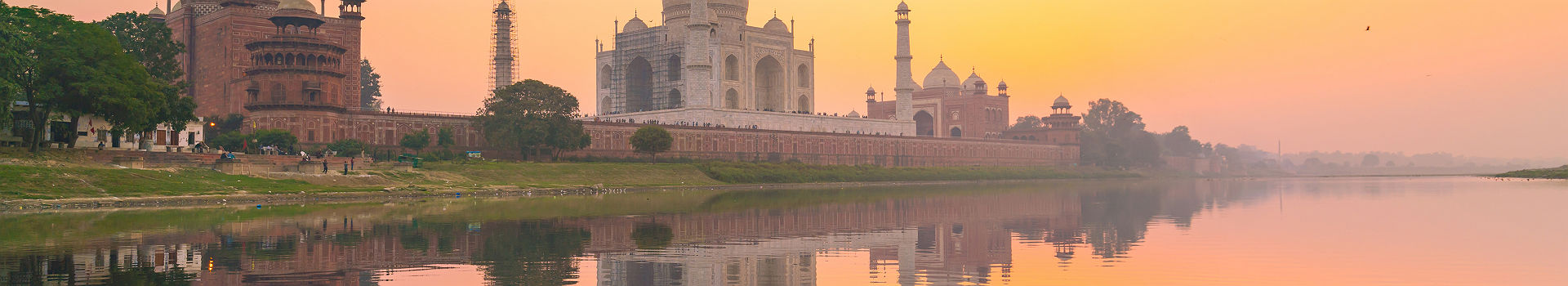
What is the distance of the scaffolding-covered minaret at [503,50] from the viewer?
106 m

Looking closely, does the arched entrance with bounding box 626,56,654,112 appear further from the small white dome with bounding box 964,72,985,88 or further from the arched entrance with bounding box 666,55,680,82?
the small white dome with bounding box 964,72,985,88

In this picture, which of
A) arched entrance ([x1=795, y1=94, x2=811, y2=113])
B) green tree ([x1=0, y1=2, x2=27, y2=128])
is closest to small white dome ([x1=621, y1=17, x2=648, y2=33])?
arched entrance ([x1=795, y1=94, x2=811, y2=113])

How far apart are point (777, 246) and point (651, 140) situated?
205ft

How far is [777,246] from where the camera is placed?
28.6 m

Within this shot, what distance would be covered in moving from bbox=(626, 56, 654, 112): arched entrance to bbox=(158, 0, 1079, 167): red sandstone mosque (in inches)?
6.3

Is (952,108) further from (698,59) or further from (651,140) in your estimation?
(651,140)

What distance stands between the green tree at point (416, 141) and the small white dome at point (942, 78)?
298ft

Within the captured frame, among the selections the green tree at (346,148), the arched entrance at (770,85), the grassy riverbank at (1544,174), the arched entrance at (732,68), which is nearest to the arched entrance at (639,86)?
the arched entrance at (732,68)

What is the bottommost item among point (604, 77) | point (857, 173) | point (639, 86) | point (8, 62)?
point (857, 173)

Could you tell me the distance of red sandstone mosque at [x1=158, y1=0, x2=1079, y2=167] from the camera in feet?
250

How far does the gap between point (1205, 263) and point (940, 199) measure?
123ft

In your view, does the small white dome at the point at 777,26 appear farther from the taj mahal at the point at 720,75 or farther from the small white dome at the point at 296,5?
the small white dome at the point at 296,5

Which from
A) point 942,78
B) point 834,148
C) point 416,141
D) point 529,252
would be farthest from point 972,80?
point 529,252

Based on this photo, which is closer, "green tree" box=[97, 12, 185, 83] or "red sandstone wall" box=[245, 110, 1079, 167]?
"green tree" box=[97, 12, 185, 83]
